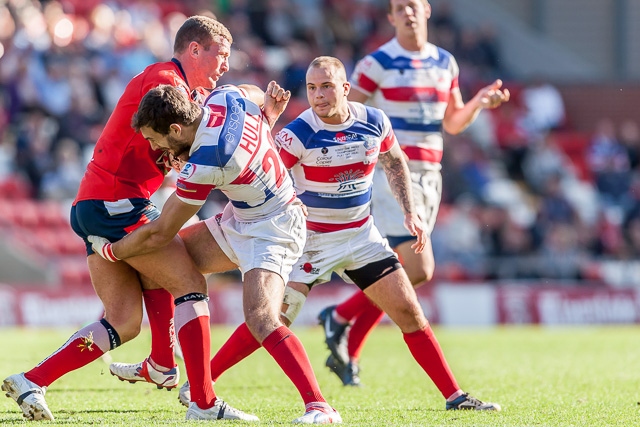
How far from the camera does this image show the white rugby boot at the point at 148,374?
23.1 feet

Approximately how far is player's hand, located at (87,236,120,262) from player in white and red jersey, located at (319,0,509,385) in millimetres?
2786

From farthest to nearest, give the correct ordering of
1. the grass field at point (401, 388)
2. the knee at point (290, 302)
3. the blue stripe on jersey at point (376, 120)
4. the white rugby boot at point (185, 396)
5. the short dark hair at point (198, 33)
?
the knee at point (290, 302), the blue stripe on jersey at point (376, 120), the white rugby boot at point (185, 396), the short dark hair at point (198, 33), the grass field at point (401, 388)

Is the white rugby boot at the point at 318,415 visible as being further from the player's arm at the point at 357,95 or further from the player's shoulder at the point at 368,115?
the player's arm at the point at 357,95

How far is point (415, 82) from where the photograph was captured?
29.8 ft

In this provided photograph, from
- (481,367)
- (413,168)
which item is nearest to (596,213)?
(481,367)

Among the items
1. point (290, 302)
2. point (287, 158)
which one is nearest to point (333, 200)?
point (287, 158)

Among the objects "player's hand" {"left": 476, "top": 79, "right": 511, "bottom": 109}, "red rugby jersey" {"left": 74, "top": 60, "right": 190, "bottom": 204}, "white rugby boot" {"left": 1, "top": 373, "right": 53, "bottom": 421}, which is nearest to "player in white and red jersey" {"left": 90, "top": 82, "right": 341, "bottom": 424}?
"red rugby jersey" {"left": 74, "top": 60, "right": 190, "bottom": 204}

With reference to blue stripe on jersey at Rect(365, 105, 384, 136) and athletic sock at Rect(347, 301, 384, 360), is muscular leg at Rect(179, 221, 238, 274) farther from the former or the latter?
athletic sock at Rect(347, 301, 384, 360)

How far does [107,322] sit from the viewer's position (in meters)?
6.78

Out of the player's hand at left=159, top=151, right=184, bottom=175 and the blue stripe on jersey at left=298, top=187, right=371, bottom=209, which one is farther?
the blue stripe on jersey at left=298, top=187, right=371, bottom=209

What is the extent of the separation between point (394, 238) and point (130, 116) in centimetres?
312

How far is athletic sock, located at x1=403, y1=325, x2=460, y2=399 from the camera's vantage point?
23.2 ft

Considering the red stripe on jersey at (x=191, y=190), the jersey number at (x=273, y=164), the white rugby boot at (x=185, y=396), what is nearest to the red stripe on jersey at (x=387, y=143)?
the jersey number at (x=273, y=164)

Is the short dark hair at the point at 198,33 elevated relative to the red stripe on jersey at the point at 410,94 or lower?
elevated
